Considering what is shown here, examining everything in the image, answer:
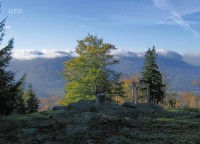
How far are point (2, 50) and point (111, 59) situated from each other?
26.8 m

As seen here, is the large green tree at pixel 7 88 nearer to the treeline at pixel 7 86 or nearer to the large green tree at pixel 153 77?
the treeline at pixel 7 86

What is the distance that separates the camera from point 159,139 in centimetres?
604

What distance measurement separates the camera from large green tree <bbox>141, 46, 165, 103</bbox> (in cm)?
5056

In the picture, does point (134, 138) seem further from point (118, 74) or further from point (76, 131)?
point (118, 74)

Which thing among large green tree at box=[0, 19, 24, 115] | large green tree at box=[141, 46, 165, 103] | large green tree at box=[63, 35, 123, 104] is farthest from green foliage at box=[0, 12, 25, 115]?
large green tree at box=[141, 46, 165, 103]

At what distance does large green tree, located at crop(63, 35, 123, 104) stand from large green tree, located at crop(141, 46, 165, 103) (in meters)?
8.16

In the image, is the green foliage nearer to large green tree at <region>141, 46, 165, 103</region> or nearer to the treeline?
the treeline

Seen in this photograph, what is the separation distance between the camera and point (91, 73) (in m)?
42.8

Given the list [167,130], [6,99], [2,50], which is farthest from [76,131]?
[2,50]

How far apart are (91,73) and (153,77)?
42.6ft

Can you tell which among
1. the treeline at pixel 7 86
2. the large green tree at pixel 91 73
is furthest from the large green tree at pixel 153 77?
the treeline at pixel 7 86

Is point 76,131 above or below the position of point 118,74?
below

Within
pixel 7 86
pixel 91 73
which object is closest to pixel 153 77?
pixel 91 73

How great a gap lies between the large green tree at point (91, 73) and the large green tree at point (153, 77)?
26.8 feet
